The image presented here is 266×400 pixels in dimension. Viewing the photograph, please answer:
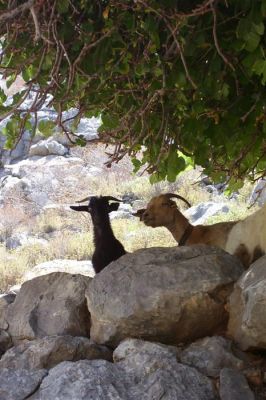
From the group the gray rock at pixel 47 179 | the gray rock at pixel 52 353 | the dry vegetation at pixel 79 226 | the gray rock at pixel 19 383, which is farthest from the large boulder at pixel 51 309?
the gray rock at pixel 47 179

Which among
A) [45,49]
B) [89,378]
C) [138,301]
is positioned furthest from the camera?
[138,301]

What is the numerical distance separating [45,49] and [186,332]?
225 centimetres

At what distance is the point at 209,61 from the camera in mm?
4168

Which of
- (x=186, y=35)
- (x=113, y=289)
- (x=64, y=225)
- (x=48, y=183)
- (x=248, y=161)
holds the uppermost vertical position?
(x=48, y=183)

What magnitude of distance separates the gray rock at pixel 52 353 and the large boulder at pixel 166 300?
143 millimetres

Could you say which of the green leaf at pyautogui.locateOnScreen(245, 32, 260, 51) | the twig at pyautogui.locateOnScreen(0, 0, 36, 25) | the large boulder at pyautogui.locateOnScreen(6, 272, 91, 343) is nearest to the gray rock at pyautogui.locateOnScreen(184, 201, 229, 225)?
the large boulder at pyautogui.locateOnScreen(6, 272, 91, 343)

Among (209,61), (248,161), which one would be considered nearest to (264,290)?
(209,61)

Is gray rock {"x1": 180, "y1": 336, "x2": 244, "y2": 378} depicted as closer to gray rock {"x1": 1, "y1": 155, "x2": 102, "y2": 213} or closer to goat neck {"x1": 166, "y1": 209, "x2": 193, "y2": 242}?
goat neck {"x1": 166, "y1": 209, "x2": 193, "y2": 242}

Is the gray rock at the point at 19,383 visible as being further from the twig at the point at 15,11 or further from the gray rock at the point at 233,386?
the twig at the point at 15,11

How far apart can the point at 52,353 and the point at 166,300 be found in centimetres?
90

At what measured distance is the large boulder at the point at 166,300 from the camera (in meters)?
4.38

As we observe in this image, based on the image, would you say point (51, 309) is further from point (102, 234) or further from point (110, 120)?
point (110, 120)

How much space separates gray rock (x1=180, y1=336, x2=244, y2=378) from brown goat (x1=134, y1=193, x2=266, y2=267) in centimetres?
137

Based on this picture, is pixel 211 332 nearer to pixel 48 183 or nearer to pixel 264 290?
pixel 264 290
